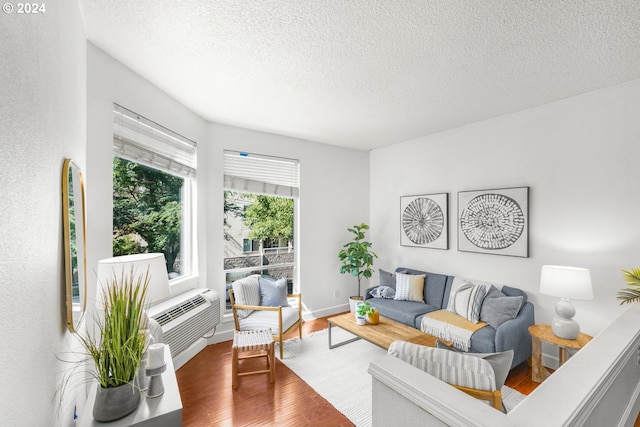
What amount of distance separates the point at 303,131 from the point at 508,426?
3656mm

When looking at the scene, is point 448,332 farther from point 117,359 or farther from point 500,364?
point 117,359

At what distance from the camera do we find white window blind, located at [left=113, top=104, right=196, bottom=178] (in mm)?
2350

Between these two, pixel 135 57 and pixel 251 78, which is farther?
pixel 251 78

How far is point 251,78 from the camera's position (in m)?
2.49

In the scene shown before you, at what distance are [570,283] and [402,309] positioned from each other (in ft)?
5.48

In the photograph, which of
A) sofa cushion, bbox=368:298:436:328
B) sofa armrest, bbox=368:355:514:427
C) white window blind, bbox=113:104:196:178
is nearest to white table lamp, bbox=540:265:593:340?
sofa cushion, bbox=368:298:436:328

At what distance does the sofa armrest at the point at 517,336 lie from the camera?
264 cm

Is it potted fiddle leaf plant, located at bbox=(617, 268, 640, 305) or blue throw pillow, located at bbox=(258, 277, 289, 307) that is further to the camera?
blue throw pillow, located at bbox=(258, 277, 289, 307)

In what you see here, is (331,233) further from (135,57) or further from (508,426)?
(508,426)

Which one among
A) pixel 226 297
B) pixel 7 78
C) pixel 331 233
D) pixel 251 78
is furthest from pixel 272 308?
pixel 7 78

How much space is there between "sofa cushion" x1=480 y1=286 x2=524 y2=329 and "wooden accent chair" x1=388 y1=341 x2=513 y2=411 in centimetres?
164

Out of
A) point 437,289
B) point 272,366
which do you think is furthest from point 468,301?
point 272,366

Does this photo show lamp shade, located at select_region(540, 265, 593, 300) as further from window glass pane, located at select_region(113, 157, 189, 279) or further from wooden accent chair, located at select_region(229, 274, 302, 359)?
window glass pane, located at select_region(113, 157, 189, 279)

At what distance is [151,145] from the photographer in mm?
2719
